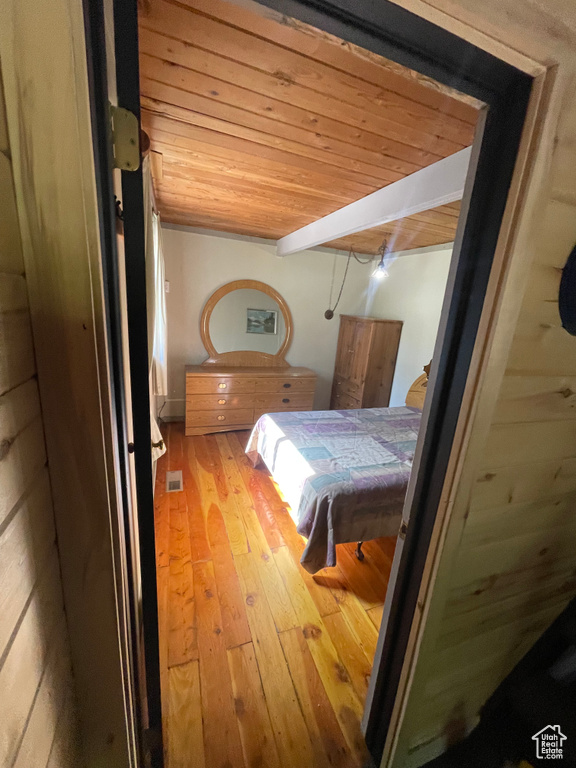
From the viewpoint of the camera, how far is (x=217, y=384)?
3.29 m

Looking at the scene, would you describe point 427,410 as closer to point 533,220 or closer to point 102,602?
point 533,220

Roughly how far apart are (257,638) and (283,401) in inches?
95.4

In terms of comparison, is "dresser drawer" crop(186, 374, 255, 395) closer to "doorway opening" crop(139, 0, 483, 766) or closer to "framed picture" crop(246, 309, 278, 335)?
"doorway opening" crop(139, 0, 483, 766)

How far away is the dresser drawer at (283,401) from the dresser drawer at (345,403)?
1.64 ft

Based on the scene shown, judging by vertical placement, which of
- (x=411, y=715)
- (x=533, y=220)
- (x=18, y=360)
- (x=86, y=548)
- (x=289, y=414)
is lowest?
(x=411, y=715)

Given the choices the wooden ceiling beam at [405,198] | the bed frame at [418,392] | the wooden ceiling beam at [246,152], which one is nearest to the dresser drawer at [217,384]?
the wooden ceiling beam at [405,198]

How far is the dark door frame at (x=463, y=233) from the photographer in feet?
1.56

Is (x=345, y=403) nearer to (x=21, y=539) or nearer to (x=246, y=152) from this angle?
(x=246, y=152)

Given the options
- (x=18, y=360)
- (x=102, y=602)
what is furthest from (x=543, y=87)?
(x=102, y=602)

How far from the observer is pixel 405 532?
84cm

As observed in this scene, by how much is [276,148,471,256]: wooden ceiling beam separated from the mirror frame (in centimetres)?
133

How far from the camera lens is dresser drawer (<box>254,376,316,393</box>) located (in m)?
3.47

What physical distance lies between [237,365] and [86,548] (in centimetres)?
329

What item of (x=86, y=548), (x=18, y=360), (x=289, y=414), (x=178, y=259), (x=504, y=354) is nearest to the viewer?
(x=18, y=360)
